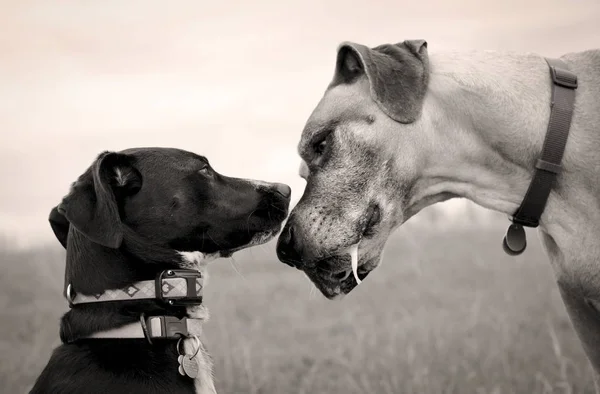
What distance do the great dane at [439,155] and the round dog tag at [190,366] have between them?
0.81m

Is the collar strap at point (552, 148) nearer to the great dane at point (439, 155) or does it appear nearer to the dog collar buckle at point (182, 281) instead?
the great dane at point (439, 155)

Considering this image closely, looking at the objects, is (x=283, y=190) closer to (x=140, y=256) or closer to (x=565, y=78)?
(x=140, y=256)

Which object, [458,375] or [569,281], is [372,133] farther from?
[458,375]

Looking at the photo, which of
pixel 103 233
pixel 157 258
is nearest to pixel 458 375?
pixel 157 258

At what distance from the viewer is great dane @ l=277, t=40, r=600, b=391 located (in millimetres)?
3902

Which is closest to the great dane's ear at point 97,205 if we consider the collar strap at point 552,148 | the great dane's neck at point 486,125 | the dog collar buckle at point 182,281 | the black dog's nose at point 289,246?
the dog collar buckle at point 182,281

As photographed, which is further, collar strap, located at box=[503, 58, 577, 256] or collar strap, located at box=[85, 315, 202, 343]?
collar strap, located at box=[503, 58, 577, 256]

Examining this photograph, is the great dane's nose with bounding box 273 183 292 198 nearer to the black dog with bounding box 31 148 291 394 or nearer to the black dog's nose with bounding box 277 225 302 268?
the black dog with bounding box 31 148 291 394

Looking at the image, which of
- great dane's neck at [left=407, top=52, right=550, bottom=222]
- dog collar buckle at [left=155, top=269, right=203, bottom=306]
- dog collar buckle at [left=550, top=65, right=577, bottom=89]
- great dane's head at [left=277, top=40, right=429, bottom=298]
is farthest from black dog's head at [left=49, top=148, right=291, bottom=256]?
dog collar buckle at [left=550, top=65, right=577, bottom=89]

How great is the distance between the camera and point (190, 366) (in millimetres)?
3701

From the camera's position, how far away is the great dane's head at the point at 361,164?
3.93 meters

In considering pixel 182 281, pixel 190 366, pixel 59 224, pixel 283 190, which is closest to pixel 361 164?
pixel 283 190

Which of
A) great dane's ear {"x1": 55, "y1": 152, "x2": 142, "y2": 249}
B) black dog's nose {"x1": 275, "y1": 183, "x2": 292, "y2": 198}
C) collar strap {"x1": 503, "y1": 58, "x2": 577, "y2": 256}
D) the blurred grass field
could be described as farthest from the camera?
the blurred grass field

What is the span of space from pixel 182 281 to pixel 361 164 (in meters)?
1.20
